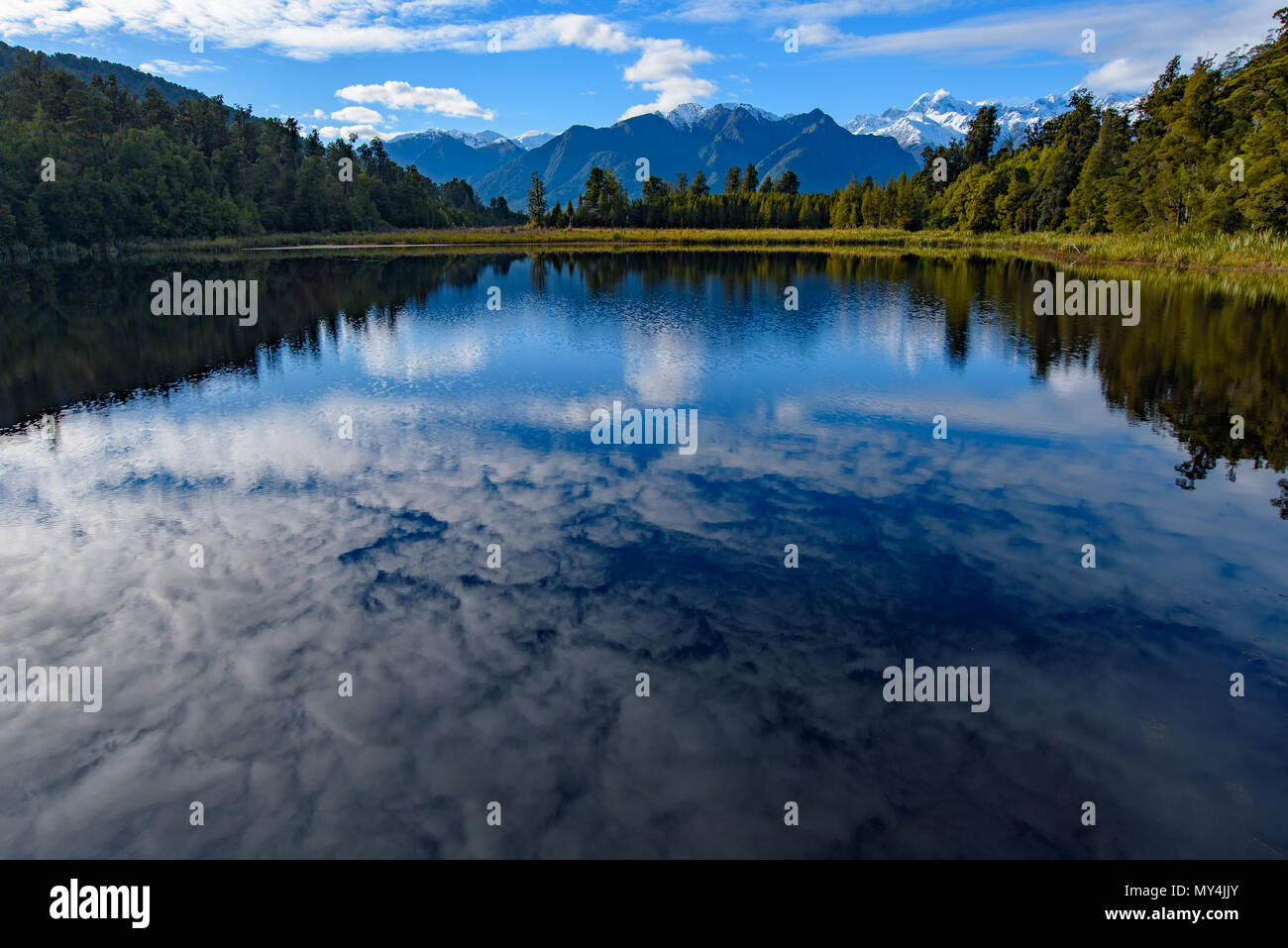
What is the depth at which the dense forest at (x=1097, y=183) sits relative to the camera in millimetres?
67312

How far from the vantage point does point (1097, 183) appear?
99.0m

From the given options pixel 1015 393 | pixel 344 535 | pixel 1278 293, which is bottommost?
pixel 344 535

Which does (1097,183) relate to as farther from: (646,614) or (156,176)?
(156,176)

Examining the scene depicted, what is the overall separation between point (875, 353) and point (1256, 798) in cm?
2790

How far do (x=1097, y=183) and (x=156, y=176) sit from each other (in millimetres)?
147677

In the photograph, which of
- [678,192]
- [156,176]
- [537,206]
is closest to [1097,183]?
[678,192]

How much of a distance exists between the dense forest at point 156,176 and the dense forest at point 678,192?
0.30 m

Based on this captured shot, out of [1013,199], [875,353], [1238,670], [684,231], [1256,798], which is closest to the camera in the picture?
[1256,798]

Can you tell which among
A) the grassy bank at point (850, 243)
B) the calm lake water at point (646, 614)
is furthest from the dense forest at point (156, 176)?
the calm lake water at point (646, 614)

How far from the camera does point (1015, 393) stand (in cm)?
2705

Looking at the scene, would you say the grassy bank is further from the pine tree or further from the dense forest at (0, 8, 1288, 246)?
the pine tree

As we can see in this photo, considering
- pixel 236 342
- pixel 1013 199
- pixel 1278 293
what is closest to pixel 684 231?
pixel 1013 199

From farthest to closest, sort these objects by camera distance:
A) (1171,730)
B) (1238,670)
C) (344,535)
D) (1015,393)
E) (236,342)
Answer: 1. (236,342)
2. (1015,393)
3. (344,535)
4. (1238,670)
5. (1171,730)
